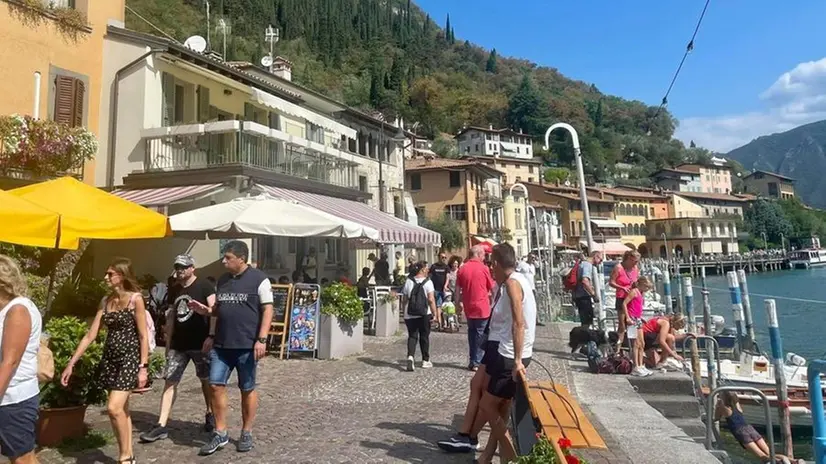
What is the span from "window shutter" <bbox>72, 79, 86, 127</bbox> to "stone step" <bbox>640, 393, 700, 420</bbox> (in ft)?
43.2

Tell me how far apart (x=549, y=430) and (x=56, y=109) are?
13.4 meters

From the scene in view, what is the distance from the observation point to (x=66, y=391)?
5160 millimetres

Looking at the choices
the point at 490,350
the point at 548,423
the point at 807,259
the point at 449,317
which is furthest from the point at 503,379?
the point at 807,259

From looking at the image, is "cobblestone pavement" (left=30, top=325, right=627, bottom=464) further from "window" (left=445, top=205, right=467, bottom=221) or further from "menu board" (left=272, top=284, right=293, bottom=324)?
"window" (left=445, top=205, right=467, bottom=221)

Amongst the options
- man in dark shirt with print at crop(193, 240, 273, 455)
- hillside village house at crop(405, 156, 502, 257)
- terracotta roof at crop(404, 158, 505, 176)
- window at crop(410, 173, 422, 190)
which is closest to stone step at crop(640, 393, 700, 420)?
man in dark shirt with print at crop(193, 240, 273, 455)

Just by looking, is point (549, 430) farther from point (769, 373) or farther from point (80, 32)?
point (80, 32)

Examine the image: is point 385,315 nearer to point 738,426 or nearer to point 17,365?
point 738,426

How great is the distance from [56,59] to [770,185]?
6259 inches

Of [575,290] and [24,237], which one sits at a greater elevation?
[24,237]

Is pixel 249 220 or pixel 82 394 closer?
pixel 82 394

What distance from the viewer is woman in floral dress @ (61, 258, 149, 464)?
4.54 meters

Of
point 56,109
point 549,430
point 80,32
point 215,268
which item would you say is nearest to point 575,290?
point 549,430

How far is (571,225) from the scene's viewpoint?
75.5 meters

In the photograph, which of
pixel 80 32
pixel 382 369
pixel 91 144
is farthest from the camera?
pixel 80 32
